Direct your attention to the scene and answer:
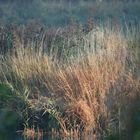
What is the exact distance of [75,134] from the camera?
8.66 meters

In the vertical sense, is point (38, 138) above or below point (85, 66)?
below

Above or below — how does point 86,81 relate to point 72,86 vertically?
above

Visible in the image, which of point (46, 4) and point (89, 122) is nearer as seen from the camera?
point (89, 122)

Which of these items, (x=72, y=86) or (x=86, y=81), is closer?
(x=86, y=81)

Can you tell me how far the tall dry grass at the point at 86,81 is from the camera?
838 cm

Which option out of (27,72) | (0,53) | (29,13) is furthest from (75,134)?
(29,13)

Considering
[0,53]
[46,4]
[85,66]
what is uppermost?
[85,66]

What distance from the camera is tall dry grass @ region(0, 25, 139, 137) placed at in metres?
8.38

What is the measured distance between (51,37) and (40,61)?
2.44 m

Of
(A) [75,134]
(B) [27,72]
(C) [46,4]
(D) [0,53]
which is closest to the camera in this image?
(A) [75,134]

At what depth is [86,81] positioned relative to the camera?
890 cm

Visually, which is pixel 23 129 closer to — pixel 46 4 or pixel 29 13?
pixel 29 13

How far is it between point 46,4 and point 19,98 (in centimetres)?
1821

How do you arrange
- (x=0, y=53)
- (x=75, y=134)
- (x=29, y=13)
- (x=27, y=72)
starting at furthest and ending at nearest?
(x=29, y=13) < (x=0, y=53) < (x=27, y=72) < (x=75, y=134)
